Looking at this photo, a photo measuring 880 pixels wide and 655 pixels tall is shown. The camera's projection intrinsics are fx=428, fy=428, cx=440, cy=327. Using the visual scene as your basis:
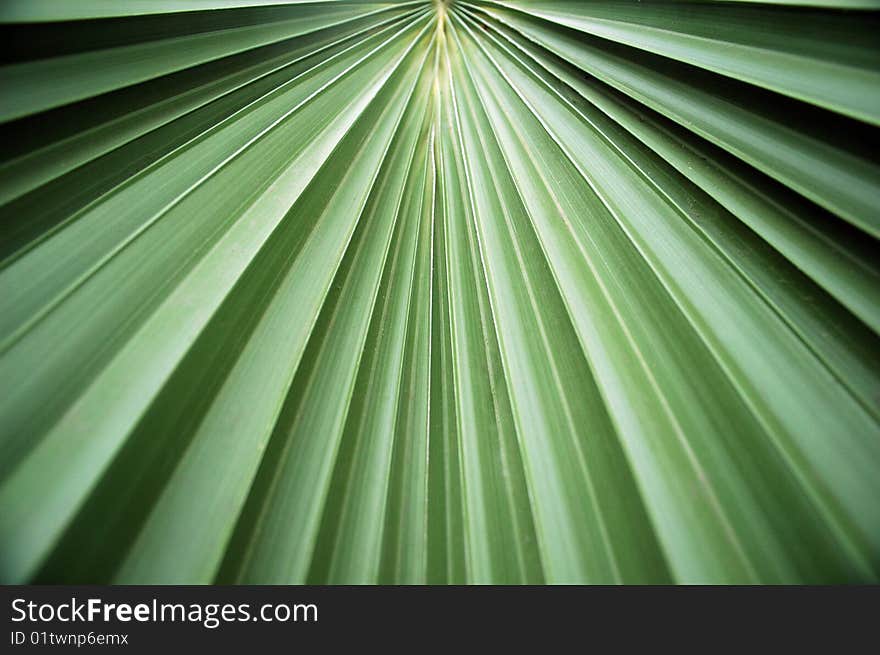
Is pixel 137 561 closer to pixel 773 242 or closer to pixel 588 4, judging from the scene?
pixel 773 242

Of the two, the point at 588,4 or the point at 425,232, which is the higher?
the point at 588,4

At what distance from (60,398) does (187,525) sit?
0.20m

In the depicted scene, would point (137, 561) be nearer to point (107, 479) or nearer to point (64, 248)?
point (107, 479)

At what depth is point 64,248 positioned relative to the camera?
1.85 ft

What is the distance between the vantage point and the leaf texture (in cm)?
47

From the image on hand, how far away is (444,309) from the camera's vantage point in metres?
0.70

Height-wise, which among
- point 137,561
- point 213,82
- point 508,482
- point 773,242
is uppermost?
point 213,82

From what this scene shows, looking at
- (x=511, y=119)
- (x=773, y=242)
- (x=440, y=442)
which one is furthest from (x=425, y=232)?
(x=773, y=242)

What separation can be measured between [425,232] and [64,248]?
51 cm

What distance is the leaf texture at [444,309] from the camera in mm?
465

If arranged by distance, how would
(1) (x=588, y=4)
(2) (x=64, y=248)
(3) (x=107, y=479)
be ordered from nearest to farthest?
(3) (x=107, y=479) < (2) (x=64, y=248) < (1) (x=588, y=4)

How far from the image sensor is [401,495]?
1.94 ft

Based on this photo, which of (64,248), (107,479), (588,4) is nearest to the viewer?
(107,479)

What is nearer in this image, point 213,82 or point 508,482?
point 508,482
